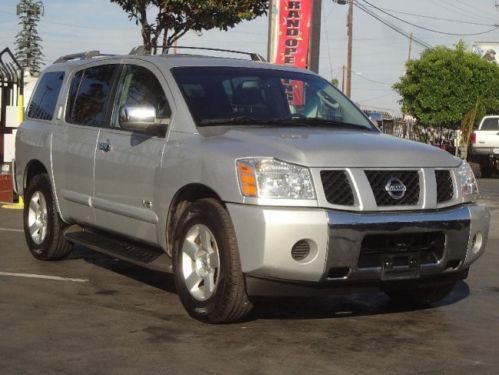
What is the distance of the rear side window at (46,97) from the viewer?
792 centimetres

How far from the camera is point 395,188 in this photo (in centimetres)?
529

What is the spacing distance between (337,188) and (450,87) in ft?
114

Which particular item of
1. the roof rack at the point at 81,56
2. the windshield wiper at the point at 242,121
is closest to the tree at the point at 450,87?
the roof rack at the point at 81,56

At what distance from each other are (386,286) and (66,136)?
339 cm

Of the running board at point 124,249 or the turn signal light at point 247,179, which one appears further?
the running board at point 124,249

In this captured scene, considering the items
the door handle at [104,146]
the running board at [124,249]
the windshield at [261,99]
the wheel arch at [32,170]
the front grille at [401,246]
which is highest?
the windshield at [261,99]

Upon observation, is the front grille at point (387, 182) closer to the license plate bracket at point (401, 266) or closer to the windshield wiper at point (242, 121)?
the license plate bracket at point (401, 266)

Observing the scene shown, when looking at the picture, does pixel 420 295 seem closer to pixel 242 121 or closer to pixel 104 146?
pixel 242 121

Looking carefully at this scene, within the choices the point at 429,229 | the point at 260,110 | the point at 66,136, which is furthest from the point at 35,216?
the point at 429,229

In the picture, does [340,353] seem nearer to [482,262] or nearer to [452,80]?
[482,262]

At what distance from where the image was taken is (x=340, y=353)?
16.2ft

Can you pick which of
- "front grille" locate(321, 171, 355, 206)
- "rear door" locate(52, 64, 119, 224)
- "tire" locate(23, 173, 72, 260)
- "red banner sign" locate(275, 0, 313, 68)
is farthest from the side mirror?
"red banner sign" locate(275, 0, 313, 68)

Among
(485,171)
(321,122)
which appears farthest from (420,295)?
(485,171)

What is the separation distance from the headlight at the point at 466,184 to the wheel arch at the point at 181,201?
1707 millimetres
